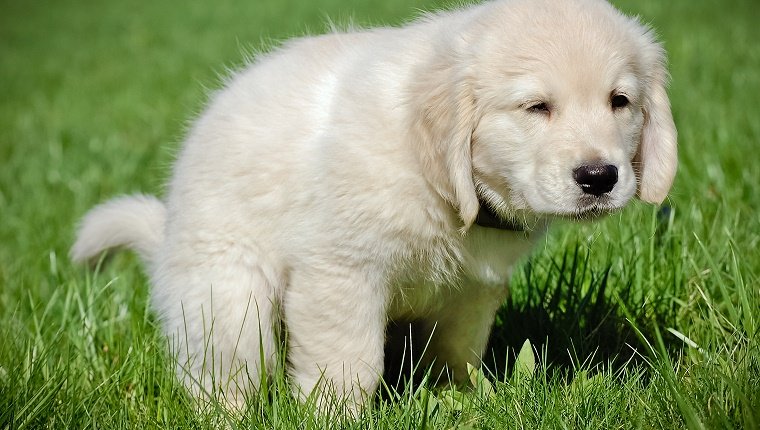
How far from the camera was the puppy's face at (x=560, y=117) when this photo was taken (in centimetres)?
244

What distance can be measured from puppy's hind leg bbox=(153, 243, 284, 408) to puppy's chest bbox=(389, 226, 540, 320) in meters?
0.43

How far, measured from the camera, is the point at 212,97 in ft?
11.2

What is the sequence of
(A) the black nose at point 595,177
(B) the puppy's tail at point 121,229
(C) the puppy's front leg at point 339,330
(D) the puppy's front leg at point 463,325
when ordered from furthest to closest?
(B) the puppy's tail at point 121,229 < (D) the puppy's front leg at point 463,325 < (C) the puppy's front leg at point 339,330 < (A) the black nose at point 595,177

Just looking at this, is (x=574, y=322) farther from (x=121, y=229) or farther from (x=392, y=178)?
(x=121, y=229)

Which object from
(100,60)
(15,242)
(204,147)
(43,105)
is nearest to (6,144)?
(43,105)

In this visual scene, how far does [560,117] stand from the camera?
248cm

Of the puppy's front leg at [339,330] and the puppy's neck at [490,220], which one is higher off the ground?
the puppy's neck at [490,220]

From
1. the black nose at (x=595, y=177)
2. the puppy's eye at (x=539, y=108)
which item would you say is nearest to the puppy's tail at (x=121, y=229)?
the puppy's eye at (x=539, y=108)

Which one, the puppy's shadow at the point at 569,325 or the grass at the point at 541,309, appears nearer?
the grass at the point at 541,309

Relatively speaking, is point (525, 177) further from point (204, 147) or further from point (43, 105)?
point (43, 105)

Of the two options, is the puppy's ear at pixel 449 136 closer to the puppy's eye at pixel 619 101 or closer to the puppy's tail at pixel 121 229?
the puppy's eye at pixel 619 101

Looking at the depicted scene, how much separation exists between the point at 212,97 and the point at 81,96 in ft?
21.1

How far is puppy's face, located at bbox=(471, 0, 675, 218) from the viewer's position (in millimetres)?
2436

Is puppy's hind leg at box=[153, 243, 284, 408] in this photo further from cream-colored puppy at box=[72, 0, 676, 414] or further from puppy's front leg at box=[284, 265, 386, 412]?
puppy's front leg at box=[284, 265, 386, 412]
